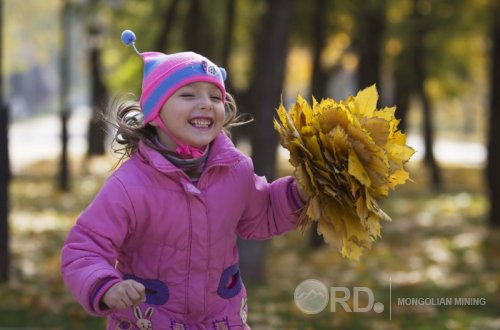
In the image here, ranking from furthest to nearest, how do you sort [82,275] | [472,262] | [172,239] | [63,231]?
[63,231] < [472,262] < [172,239] < [82,275]

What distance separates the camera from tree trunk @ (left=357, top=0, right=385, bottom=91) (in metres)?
14.1

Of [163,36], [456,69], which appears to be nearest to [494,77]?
[163,36]

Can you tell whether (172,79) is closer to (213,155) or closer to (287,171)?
(213,155)

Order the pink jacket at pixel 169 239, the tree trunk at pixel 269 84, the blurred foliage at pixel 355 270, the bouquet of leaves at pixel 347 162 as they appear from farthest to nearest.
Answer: the tree trunk at pixel 269 84
the blurred foliage at pixel 355 270
the bouquet of leaves at pixel 347 162
the pink jacket at pixel 169 239

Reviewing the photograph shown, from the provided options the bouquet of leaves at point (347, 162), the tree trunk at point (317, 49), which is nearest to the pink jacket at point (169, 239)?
the bouquet of leaves at point (347, 162)

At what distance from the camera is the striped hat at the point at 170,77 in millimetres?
3352

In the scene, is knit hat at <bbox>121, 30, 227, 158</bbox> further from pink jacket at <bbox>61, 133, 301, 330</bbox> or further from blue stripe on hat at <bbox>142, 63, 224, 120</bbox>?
pink jacket at <bbox>61, 133, 301, 330</bbox>

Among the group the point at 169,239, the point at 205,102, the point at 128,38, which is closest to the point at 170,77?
the point at 205,102

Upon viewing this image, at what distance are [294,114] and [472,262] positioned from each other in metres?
8.53

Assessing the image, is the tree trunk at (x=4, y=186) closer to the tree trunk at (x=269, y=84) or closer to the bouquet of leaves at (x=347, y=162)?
the tree trunk at (x=269, y=84)

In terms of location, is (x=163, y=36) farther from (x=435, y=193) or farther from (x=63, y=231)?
(x=435, y=193)

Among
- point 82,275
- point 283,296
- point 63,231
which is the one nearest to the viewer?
point 82,275

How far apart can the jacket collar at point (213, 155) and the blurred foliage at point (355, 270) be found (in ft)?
2.36

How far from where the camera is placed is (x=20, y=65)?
51625 mm
